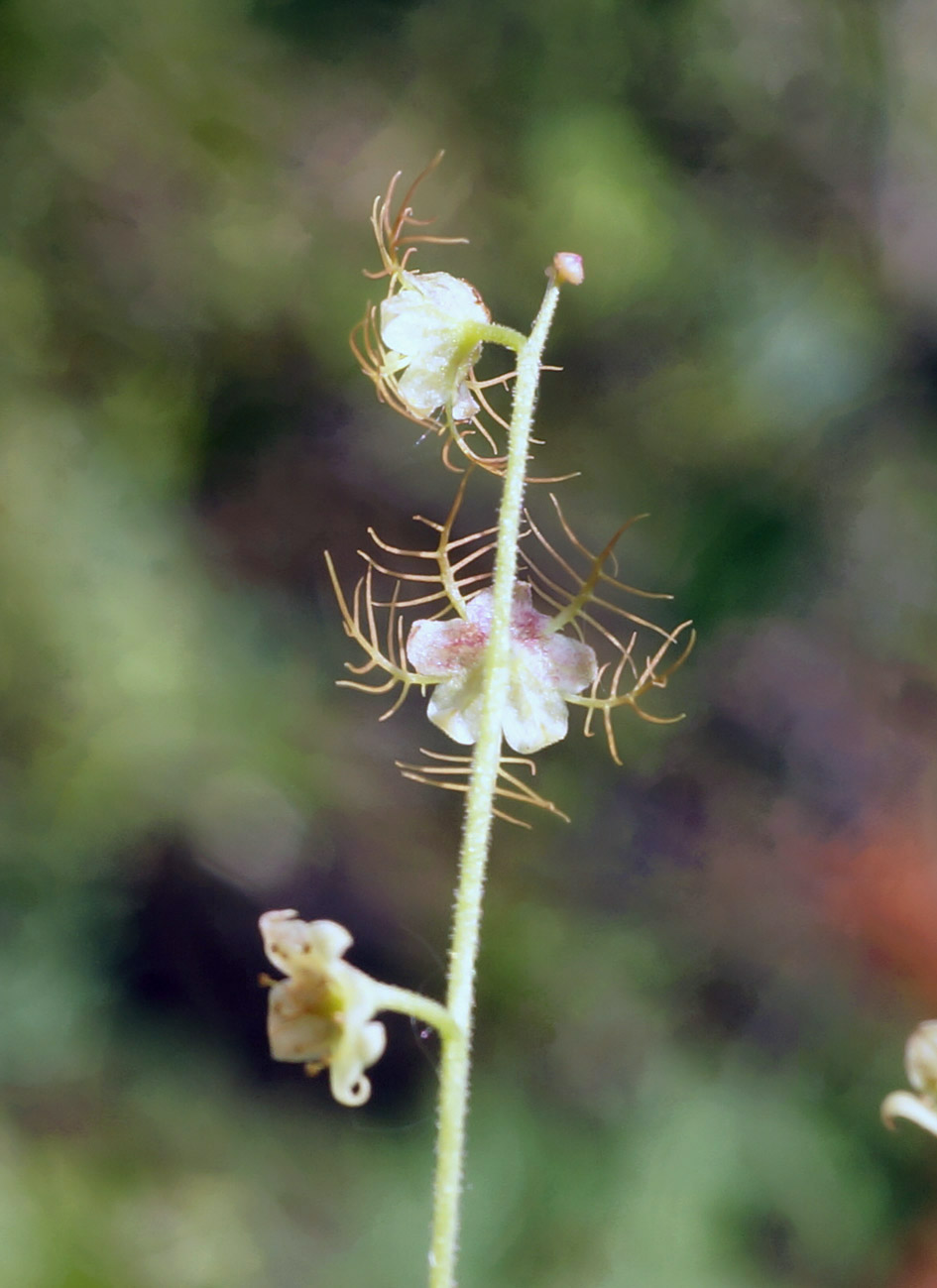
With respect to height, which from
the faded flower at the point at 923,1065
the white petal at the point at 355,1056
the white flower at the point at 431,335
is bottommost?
the white petal at the point at 355,1056

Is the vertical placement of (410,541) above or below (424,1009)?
above

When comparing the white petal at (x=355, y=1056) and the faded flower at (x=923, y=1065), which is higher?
the faded flower at (x=923, y=1065)

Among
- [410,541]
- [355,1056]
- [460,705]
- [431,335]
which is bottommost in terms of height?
[355,1056]

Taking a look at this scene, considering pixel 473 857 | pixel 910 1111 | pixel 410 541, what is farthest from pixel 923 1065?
pixel 410 541

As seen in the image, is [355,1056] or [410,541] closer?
[355,1056]

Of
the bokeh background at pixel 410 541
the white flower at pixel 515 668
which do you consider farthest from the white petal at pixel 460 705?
the bokeh background at pixel 410 541

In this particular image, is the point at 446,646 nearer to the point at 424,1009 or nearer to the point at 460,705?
the point at 460,705

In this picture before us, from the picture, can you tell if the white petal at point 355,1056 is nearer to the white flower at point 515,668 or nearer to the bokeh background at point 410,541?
the white flower at point 515,668
